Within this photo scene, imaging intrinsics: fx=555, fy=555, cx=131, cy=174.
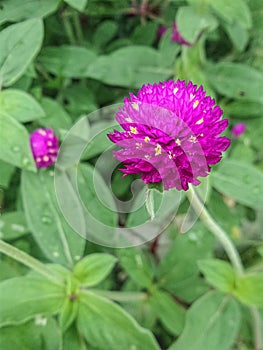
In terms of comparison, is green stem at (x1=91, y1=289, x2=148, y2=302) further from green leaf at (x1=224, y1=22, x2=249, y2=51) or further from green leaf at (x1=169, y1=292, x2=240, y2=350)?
green leaf at (x1=224, y1=22, x2=249, y2=51)

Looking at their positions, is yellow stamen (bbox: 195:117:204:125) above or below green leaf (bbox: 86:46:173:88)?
above

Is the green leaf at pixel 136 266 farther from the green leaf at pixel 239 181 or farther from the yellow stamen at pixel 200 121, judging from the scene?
the yellow stamen at pixel 200 121

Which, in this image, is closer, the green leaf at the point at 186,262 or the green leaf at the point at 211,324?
the green leaf at the point at 211,324

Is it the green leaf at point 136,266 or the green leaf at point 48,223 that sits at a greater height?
the green leaf at point 48,223

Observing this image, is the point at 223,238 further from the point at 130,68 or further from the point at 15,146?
the point at 130,68

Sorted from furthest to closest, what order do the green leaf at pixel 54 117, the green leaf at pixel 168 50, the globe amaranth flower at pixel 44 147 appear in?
the green leaf at pixel 168 50
the green leaf at pixel 54 117
the globe amaranth flower at pixel 44 147

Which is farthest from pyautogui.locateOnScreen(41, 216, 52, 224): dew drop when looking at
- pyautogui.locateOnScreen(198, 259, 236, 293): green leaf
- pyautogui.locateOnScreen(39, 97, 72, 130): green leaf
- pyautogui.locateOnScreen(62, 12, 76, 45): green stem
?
pyautogui.locateOnScreen(62, 12, 76, 45): green stem

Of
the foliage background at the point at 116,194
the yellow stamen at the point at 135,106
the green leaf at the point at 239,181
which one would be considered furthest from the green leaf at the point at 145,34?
the yellow stamen at the point at 135,106

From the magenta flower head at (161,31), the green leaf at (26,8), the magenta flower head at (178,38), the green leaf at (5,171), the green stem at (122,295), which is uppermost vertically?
the green leaf at (26,8)
